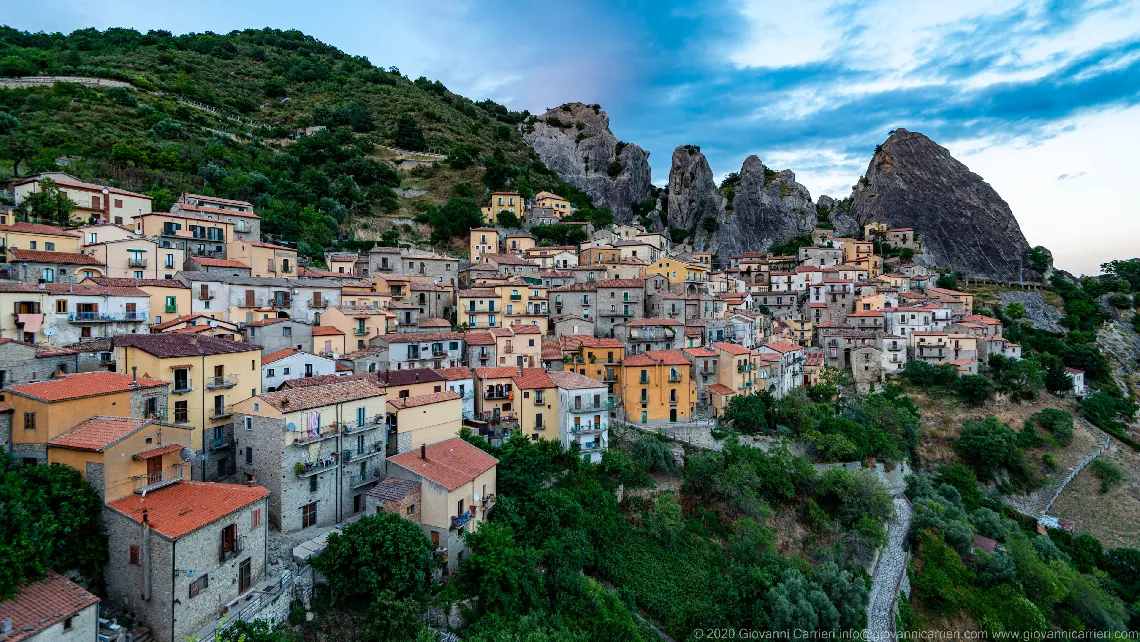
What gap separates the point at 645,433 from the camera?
109ft

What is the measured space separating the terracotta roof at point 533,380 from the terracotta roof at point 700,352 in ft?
38.8

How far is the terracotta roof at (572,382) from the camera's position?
1192 inches

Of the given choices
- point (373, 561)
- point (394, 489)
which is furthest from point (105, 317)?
point (373, 561)

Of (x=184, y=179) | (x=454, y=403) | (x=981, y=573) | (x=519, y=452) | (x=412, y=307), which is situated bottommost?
(x=981, y=573)

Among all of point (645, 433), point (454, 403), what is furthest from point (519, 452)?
point (645, 433)

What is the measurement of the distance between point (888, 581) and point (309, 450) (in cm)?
3019

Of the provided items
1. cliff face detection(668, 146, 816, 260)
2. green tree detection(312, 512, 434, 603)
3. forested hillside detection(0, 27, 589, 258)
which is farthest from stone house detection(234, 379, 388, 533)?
cliff face detection(668, 146, 816, 260)

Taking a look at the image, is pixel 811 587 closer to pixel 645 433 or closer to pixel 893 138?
pixel 645 433

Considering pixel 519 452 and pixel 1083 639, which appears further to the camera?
pixel 1083 639

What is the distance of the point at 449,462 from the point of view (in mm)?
22688

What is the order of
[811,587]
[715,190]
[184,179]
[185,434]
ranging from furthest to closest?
[715,190]
[184,179]
[811,587]
[185,434]

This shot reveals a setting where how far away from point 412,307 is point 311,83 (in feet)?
282

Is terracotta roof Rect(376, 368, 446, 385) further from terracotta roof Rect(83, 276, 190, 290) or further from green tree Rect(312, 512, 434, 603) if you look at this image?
terracotta roof Rect(83, 276, 190, 290)

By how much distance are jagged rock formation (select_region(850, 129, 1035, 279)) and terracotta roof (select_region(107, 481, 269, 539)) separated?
292 feet
